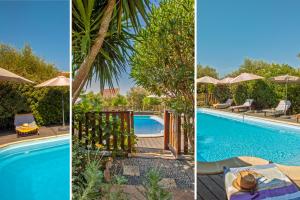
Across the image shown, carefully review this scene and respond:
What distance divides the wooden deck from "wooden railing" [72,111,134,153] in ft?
3.88

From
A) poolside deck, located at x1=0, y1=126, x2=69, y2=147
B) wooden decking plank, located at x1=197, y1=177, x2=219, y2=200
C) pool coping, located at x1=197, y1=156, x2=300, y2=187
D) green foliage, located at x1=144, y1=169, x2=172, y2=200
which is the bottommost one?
wooden decking plank, located at x1=197, y1=177, x2=219, y2=200

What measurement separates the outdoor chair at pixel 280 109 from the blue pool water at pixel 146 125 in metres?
1.61

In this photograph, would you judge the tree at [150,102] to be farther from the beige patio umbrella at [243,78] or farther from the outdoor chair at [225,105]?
the beige patio umbrella at [243,78]

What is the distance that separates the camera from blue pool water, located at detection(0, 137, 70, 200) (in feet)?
12.7

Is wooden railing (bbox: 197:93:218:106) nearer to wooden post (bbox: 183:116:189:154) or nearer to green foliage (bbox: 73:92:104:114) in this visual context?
wooden post (bbox: 183:116:189:154)

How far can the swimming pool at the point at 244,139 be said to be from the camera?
4160 millimetres

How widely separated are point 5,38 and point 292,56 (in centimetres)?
399

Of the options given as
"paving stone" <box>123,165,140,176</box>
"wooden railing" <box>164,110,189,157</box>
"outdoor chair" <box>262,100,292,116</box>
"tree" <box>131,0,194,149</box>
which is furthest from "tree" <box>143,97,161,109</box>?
"outdoor chair" <box>262,100,292,116</box>

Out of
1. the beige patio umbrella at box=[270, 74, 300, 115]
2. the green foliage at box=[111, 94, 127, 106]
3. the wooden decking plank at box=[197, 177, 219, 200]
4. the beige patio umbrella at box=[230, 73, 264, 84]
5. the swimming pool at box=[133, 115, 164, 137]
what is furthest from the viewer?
the swimming pool at box=[133, 115, 164, 137]

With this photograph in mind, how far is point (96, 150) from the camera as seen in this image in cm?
466

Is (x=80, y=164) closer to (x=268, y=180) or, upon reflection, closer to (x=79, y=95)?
(x=79, y=95)

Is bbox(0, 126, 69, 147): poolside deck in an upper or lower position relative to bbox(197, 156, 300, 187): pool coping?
upper

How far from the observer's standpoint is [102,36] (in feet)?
13.0

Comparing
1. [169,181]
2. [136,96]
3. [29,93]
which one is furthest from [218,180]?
[29,93]
